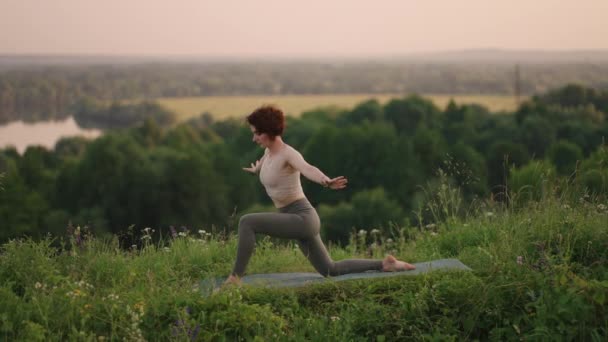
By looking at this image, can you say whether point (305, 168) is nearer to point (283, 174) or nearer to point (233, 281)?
point (283, 174)

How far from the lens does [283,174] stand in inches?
289

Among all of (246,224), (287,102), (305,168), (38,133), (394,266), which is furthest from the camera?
(287,102)

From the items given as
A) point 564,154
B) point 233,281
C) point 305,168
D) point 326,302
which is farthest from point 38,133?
point 326,302

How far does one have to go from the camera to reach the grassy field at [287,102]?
9550 centimetres

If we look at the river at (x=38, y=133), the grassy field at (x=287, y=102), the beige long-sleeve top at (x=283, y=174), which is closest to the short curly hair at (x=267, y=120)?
the beige long-sleeve top at (x=283, y=174)

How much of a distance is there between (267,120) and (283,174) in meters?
0.54

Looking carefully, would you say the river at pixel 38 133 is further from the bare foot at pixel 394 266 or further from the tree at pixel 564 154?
the bare foot at pixel 394 266

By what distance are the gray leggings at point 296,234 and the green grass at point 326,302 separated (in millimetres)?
581

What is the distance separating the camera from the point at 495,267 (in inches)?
262

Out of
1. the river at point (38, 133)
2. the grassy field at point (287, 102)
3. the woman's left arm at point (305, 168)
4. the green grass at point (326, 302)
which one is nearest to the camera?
the green grass at point (326, 302)

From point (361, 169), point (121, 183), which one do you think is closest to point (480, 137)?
point (361, 169)

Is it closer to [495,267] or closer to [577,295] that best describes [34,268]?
[495,267]

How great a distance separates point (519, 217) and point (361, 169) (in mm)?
50033

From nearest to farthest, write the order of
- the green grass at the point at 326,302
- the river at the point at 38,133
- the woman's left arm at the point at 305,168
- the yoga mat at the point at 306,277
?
the green grass at the point at 326,302 → the woman's left arm at the point at 305,168 → the yoga mat at the point at 306,277 → the river at the point at 38,133
